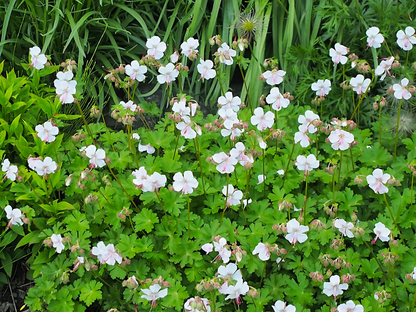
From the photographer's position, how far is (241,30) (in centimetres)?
334

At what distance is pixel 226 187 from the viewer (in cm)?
258

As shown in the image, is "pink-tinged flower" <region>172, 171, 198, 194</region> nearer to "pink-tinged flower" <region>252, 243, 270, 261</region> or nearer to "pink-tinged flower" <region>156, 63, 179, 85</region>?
"pink-tinged flower" <region>252, 243, 270, 261</region>

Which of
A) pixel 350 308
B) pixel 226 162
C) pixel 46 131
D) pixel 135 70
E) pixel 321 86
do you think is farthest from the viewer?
pixel 321 86

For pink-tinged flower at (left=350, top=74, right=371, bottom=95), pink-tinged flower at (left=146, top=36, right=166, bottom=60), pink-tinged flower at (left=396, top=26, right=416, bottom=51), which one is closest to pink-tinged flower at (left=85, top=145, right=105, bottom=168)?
pink-tinged flower at (left=146, top=36, right=166, bottom=60)

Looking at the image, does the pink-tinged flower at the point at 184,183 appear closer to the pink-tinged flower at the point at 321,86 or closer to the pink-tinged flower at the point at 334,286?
the pink-tinged flower at the point at 334,286

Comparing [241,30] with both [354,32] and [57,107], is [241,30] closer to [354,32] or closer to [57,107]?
[354,32]

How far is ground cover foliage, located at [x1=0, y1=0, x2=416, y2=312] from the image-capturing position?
7.15 ft

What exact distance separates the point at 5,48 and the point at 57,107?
108 centimetres

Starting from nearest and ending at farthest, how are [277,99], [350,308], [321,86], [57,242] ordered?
[350,308] < [57,242] < [277,99] < [321,86]

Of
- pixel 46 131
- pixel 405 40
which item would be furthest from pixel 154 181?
pixel 405 40

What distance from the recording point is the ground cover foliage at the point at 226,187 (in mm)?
2180

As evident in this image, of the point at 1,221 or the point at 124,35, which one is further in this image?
the point at 124,35

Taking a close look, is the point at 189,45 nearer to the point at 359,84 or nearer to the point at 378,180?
the point at 359,84

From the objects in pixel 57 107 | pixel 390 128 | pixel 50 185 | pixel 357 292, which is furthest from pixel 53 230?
pixel 390 128
